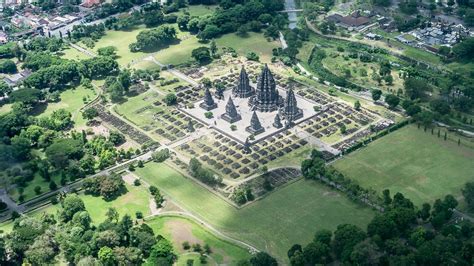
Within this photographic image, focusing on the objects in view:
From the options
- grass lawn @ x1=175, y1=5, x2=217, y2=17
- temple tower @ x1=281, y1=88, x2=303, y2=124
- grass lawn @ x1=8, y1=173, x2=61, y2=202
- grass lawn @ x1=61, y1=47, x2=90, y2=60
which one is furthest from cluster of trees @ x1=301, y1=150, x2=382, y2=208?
grass lawn @ x1=175, y1=5, x2=217, y2=17

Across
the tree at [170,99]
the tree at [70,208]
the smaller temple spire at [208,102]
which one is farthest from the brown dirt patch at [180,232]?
the tree at [170,99]

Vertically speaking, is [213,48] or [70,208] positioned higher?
[213,48]

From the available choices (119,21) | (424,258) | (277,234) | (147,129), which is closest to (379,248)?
(424,258)

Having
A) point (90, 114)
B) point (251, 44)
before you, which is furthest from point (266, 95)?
point (90, 114)

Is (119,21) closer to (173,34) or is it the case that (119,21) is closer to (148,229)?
(173,34)

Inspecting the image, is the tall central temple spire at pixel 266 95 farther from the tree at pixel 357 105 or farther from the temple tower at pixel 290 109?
the tree at pixel 357 105

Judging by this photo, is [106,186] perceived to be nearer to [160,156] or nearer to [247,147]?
[160,156]
